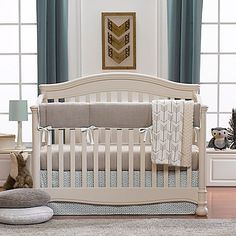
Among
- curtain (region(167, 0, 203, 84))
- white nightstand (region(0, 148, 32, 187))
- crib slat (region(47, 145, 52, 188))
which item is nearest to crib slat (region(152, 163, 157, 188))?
crib slat (region(47, 145, 52, 188))

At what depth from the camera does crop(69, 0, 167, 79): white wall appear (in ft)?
18.1

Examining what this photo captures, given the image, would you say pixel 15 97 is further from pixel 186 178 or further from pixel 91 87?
pixel 186 178

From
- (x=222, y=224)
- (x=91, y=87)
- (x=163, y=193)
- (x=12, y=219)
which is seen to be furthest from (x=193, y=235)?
(x=91, y=87)

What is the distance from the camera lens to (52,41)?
5.43 meters

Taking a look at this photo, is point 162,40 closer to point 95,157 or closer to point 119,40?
point 119,40

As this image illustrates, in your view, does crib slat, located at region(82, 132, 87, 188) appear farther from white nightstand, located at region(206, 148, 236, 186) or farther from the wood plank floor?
white nightstand, located at region(206, 148, 236, 186)

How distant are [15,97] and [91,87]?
1228 mm

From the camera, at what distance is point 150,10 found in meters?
5.54

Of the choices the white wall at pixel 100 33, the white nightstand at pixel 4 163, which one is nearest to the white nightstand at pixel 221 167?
the white wall at pixel 100 33

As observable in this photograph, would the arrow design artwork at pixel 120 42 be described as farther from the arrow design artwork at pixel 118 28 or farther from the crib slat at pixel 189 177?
the crib slat at pixel 189 177

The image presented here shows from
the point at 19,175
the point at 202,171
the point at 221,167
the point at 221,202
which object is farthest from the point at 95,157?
the point at 221,167

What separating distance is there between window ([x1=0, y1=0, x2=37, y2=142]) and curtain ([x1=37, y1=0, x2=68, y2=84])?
0.37m

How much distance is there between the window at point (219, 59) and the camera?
5746mm

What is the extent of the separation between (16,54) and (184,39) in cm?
152
